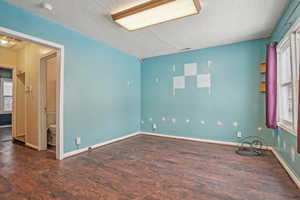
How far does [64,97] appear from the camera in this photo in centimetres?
279

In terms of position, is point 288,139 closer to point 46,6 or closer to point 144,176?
point 144,176

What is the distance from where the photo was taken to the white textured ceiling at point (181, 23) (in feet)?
7.05

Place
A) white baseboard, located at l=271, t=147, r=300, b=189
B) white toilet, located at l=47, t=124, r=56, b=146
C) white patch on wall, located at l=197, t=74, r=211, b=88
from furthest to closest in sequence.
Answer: white patch on wall, located at l=197, t=74, r=211, b=88
white toilet, located at l=47, t=124, r=56, b=146
white baseboard, located at l=271, t=147, r=300, b=189

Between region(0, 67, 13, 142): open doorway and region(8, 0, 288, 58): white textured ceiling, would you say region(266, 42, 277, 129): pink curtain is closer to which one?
region(8, 0, 288, 58): white textured ceiling

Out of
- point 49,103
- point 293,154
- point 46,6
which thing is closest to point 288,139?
point 293,154

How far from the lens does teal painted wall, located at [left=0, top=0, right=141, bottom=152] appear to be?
2395 mm

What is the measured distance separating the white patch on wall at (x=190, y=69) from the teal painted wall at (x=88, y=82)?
1.68 m

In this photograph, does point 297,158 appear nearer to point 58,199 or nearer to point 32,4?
point 58,199

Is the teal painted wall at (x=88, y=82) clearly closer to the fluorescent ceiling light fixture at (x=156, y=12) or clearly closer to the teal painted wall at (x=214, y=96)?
the teal painted wall at (x=214, y=96)

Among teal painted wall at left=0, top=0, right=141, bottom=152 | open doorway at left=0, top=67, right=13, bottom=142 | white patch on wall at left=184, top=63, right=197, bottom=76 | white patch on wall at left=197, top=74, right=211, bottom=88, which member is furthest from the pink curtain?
open doorway at left=0, top=67, right=13, bottom=142

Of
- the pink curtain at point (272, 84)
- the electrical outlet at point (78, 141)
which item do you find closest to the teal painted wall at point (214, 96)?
the pink curtain at point (272, 84)

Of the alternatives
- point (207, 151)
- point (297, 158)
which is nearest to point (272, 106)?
point (297, 158)

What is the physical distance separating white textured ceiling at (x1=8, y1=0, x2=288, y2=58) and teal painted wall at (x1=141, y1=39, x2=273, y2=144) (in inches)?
15.1

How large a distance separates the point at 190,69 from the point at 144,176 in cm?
311
